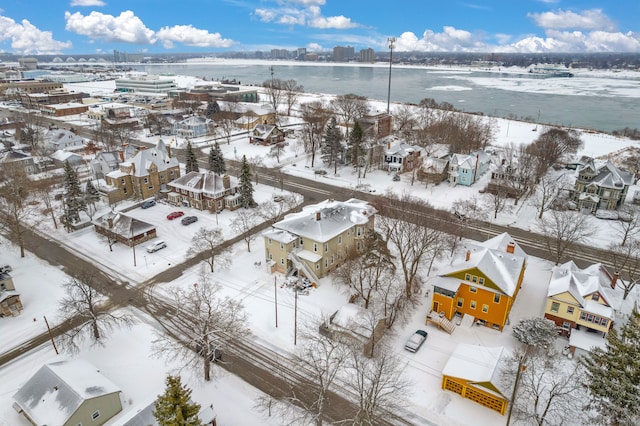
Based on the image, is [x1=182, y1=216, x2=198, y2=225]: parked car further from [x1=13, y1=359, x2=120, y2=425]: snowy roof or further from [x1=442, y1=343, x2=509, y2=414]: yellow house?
[x1=442, y1=343, x2=509, y2=414]: yellow house

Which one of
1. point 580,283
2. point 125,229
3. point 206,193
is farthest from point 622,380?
point 206,193

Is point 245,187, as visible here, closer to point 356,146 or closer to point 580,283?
point 356,146

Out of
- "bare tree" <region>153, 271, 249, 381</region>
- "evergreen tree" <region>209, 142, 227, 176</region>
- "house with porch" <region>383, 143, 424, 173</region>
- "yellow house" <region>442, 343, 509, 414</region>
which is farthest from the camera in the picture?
"house with porch" <region>383, 143, 424, 173</region>

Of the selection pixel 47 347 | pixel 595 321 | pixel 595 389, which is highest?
pixel 595 389

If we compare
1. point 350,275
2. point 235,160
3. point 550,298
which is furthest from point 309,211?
point 235,160

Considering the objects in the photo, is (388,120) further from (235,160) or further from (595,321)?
(595,321)

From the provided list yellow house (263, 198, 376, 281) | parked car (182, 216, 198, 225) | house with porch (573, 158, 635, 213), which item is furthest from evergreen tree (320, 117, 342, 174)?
house with porch (573, 158, 635, 213)
